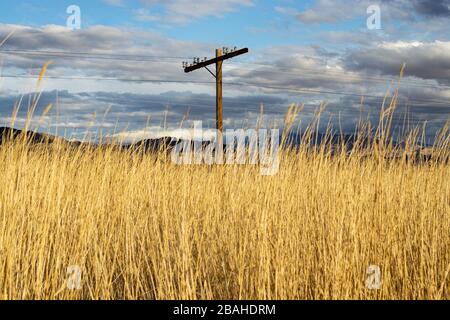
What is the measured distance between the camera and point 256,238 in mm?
3717

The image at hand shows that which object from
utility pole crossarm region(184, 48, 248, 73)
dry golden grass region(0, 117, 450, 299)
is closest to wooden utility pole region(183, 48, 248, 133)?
utility pole crossarm region(184, 48, 248, 73)

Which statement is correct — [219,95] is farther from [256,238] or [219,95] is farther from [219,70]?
[256,238]

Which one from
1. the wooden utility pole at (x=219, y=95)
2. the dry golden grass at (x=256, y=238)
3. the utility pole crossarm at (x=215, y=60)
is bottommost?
the dry golden grass at (x=256, y=238)

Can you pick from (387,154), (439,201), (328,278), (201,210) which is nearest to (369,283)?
(328,278)

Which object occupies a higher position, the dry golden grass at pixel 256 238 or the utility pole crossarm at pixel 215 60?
the utility pole crossarm at pixel 215 60

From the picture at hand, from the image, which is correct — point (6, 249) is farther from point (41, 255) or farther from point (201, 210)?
point (201, 210)

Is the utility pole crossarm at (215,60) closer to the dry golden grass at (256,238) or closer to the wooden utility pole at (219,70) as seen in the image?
the wooden utility pole at (219,70)

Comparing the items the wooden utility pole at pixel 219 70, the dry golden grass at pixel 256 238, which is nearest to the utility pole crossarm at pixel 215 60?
the wooden utility pole at pixel 219 70

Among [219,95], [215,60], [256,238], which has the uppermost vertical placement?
[215,60]

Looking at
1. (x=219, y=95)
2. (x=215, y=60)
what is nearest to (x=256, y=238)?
(x=219, y=95)

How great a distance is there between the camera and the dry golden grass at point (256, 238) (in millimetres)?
3117

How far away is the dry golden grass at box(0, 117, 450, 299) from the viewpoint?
3117 mm

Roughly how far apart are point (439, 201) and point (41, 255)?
12.4 feet
